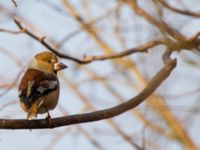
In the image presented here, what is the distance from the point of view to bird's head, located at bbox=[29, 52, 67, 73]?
4289mm

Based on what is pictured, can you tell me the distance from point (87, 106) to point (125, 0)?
61.9 inches

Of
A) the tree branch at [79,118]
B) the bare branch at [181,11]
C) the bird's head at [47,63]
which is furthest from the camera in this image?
the bird's head at [47,63]

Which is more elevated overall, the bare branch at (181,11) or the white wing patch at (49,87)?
the bare branch at (181,11)

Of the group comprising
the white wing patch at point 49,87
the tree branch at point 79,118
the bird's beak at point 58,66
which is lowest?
the bird's beak at point 58,66

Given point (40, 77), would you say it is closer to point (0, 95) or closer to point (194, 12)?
point (0, 95)

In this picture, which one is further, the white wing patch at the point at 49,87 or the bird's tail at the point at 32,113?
the white wing patch at the point at 49,87

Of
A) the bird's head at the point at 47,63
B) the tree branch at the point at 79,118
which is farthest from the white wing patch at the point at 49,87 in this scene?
the bird's head at the point at 47,63

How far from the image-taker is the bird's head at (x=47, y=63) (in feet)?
14.1

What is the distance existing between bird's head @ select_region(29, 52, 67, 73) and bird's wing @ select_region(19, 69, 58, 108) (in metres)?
0.21

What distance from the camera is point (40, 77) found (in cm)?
393

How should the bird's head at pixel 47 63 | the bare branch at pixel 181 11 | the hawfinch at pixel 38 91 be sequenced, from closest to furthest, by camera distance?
the hawfinch at pixel 38 91, the bare branch at pixel 181 11, the bird's head at pixel 47 63

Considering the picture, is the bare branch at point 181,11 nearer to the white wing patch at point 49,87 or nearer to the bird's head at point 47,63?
the bird's head at point 47,63

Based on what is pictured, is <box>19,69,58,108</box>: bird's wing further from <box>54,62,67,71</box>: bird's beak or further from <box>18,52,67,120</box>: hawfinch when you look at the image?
<box>54,62,67,71</box>: bird's beak

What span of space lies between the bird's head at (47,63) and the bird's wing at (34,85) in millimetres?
205
